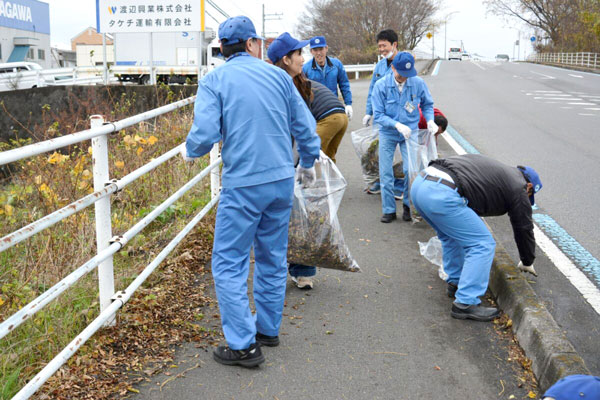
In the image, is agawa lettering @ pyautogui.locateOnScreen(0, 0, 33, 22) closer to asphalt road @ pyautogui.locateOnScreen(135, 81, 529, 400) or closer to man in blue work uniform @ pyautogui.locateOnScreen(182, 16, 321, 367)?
asphalt road @ pyautogui.locateOnScreen(135, 81, 529, 400)

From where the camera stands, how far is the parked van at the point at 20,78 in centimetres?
2086

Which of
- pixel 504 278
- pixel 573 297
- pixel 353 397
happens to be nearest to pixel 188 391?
pixel 353 397

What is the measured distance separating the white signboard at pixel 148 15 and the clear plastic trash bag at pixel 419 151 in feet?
52.0

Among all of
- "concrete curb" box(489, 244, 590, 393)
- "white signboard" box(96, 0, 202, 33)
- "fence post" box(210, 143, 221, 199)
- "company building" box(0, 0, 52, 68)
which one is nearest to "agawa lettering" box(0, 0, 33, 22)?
"company building" box(0, 0, 52, 68)

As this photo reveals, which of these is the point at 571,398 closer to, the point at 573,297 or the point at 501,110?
the point at 573,297

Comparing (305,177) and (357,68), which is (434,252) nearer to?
(305,177)

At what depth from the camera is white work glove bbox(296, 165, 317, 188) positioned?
4129mm

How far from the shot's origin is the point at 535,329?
138 inches

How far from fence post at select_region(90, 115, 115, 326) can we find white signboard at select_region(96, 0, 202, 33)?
1813 cm

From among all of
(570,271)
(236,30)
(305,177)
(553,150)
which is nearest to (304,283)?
(305,177)

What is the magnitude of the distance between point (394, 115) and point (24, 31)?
153ft

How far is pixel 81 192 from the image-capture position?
546cm

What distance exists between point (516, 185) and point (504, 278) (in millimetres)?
696

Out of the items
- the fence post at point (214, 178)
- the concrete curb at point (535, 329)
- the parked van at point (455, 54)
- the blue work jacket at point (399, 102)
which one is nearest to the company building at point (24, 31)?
the fence post at point (214, 178)
